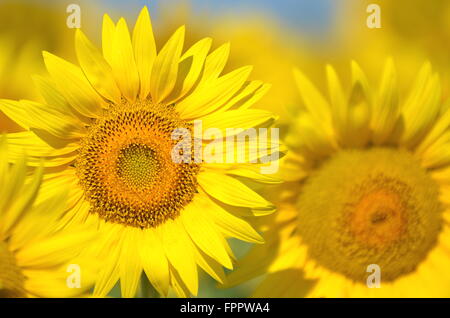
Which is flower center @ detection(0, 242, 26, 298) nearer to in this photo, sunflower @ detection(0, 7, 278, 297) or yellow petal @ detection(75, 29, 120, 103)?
sunflower @ detection(0, 7, 278, 297)

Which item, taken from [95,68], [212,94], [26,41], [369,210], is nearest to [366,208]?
[369,210]

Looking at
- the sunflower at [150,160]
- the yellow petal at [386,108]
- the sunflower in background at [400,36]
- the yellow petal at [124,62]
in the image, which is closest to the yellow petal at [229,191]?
the sunflower at [150,160]

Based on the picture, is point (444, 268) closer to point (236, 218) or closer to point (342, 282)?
point (342, 282)

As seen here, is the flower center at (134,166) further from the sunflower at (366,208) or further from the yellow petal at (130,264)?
the sunflower at (366,208)

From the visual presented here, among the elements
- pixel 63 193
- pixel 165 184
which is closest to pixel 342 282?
pixel 165 184

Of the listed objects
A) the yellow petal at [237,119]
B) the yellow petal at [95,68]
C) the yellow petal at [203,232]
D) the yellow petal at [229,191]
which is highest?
the yellow petal at [95,68]

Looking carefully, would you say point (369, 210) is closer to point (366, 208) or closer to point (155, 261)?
point (366, 208)
